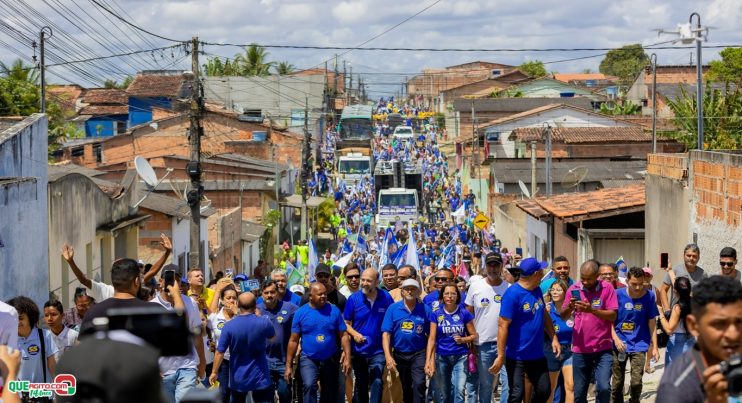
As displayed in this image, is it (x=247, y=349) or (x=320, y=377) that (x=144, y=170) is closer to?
(x=320, y=377)

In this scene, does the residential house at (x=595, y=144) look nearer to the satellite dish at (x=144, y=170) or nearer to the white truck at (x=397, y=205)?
the white truck at (x=397, y=205)

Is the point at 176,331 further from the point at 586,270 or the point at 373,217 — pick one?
the point at 373,217

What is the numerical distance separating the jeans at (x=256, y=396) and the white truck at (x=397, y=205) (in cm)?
4312

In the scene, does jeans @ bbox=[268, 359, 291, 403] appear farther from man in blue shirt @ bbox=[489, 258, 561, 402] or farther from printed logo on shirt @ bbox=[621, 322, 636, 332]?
printed logo on shirt @ bbox=[621, 322, 636, 332]

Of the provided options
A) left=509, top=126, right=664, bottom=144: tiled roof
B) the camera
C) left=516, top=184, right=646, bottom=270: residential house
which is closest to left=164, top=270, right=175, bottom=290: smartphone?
the camera

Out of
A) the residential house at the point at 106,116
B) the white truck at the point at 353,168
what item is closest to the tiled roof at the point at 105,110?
the residential house at the point at 106,116

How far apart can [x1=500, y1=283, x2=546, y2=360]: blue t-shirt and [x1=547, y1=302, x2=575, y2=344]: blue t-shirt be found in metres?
0.75

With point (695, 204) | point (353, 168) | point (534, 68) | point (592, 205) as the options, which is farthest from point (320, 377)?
point (534, 68)

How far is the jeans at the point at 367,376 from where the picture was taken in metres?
12.2

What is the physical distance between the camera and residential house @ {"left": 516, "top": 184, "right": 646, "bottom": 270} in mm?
24969

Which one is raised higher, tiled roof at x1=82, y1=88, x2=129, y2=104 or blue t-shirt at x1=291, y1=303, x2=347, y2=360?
tiled roof at x1=82, y1=88, x2=129, y2=104

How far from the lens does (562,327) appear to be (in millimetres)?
11797

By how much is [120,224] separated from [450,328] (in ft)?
45.1

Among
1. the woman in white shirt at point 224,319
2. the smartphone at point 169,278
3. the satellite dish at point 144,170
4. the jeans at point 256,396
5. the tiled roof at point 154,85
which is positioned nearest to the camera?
the jeans at point 256,396
